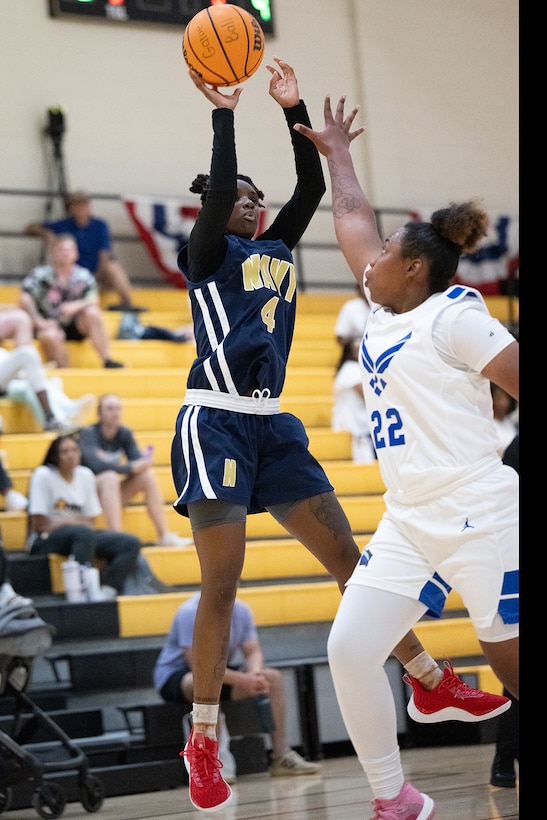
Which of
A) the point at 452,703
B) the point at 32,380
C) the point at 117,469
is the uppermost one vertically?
the point at 32,380

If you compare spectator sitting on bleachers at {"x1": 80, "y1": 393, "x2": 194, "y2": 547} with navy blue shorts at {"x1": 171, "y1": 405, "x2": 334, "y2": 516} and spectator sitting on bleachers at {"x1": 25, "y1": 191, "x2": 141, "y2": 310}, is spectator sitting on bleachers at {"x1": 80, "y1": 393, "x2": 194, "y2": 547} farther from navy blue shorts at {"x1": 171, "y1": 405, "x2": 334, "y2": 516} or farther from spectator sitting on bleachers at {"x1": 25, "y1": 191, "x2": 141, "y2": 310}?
navy blue shorts at {"x1": 171, "y1": 405, "x2": 334, "y2": 516}

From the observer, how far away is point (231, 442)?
3312mm

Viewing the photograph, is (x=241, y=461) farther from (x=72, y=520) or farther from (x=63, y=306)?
(x=63, y=306)

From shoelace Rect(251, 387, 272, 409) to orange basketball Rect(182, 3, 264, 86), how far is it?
94 cm

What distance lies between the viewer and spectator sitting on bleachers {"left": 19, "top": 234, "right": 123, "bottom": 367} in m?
9.22

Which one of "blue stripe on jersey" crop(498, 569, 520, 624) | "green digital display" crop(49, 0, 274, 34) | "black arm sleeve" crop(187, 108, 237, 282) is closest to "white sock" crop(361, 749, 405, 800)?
"blue stripe on jersey" crop(498, 569, 520, 624)

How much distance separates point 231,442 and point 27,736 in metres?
2.51

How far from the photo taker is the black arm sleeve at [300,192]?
367cm

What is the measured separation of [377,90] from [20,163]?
383 cm

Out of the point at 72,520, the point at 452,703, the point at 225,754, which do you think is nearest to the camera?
the point at 452,703

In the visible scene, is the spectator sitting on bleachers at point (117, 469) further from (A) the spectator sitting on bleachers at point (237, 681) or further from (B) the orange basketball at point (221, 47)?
(B) the orange basketball at point (221, 47)

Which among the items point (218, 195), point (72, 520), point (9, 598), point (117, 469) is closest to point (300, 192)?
point (218, 195)

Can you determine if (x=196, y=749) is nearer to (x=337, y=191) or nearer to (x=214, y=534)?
(x=214, y=534)

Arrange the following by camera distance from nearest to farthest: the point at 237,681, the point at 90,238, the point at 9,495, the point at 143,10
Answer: the point at 237,681, the point at 9,495, the point at 90,238, the point at 143,10
